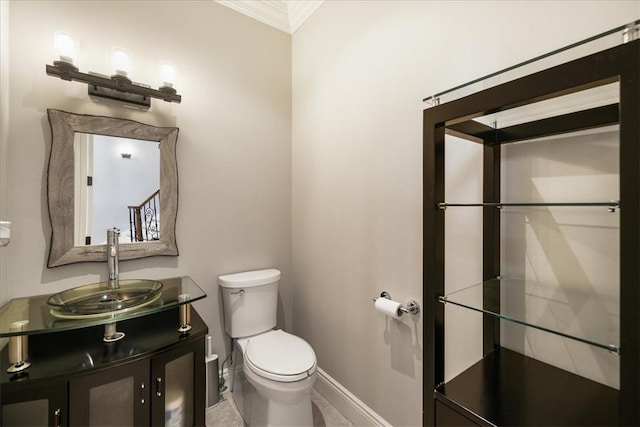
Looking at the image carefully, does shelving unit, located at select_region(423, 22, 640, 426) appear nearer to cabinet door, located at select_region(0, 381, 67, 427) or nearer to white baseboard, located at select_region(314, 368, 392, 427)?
white baseboard, located at select_region(314, 368, 392, 427)

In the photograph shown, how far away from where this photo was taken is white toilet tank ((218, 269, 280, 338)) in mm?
1883

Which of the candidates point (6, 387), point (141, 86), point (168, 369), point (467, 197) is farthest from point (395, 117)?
point (6, 387)

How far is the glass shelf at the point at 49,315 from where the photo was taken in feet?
3.71

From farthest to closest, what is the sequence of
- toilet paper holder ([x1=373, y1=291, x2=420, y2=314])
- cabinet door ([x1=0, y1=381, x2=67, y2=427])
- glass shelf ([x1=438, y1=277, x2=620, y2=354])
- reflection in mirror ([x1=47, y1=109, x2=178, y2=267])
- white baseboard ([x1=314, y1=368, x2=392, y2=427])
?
white baseboard ([x1=314, y1=368, x2=392, y2=427]) → reflection in mirror ([x1=47, y1=109, x2=178, y2=267]) → toilet paper holder ([x1=373, y1=291, x2=420, y2=314]) → cabinet door ([x1=0, y1=381, x2=67, y2=427]) → glass shelf ([x1=438, y1=277, x2=620, y2=354])

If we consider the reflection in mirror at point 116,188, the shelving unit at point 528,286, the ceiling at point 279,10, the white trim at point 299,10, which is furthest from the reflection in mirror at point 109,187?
the shelving unit at point 528,286

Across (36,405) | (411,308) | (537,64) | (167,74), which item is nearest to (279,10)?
(167,74)

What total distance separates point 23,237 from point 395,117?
1.96m

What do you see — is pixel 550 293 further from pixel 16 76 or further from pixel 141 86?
pixel 16 76

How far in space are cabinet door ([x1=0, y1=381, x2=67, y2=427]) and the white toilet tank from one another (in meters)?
0.89

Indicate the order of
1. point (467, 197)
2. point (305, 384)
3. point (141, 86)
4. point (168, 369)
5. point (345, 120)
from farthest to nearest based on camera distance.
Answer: point (345, 120) < point (141, 86) < point (305, 384) < point (168, 369) < point (467, 197)

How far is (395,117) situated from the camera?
1.47m

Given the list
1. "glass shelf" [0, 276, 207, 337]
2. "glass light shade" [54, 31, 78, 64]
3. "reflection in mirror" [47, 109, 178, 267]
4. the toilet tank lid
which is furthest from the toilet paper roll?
"glass light shade" [54, 31, 78, 64]

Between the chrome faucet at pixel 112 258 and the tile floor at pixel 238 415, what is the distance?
0.99m

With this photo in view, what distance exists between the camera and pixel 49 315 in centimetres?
125
